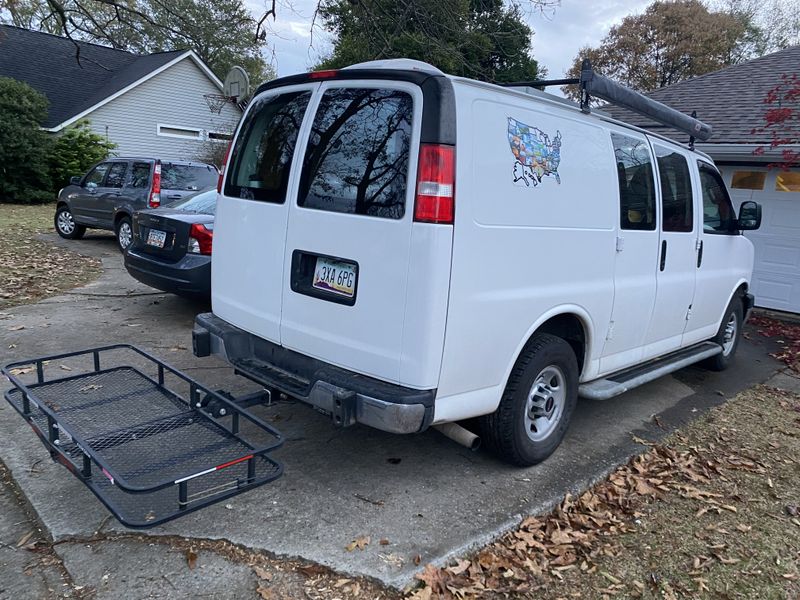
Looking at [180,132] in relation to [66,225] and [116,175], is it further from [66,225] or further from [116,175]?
[116,175]

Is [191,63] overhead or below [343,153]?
overhead

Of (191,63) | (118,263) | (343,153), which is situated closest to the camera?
(343,153)

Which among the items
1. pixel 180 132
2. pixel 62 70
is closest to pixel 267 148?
pixel 180 132

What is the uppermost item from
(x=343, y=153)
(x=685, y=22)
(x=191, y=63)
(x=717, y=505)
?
(x=685, y=22)

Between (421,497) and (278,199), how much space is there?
1.94m

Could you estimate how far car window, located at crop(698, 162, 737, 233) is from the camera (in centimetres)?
550

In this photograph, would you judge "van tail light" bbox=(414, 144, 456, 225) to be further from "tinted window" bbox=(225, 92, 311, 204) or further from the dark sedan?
the dark sedan

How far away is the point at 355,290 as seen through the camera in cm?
325

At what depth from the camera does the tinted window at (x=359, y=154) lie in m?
3.13

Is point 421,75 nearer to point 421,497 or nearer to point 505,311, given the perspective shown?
point 505,311

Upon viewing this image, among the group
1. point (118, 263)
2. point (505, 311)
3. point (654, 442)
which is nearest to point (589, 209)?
point (505, 311)

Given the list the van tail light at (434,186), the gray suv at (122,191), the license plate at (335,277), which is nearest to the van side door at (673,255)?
the van tail light at (434,186)

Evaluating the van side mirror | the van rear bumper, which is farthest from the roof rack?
the van rear bumper

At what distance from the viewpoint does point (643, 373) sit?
4816 mm
